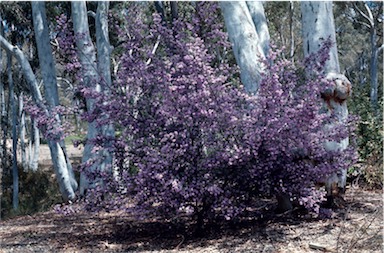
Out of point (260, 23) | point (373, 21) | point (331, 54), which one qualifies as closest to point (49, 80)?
point (260, 23)

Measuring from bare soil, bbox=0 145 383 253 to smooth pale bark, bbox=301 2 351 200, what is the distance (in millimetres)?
348

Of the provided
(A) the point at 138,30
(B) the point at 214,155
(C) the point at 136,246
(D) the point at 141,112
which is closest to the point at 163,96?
(D) the point at 141,112

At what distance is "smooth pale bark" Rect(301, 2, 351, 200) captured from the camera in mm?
5234

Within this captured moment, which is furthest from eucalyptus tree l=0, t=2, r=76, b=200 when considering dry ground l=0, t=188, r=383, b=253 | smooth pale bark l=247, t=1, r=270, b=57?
smooth pale bark l=247, t=1, r=270, b=57

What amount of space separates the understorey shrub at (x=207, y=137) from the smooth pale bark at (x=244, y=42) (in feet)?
2.12

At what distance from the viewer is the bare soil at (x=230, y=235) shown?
4098mm

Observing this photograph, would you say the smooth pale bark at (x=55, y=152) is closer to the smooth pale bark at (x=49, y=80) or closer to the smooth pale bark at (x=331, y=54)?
the smooth pale bark at (x=49, y=80)

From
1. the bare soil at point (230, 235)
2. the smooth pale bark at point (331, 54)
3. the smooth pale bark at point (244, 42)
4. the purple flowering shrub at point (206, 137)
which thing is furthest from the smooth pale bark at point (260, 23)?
the bare soil at point (230, 235)

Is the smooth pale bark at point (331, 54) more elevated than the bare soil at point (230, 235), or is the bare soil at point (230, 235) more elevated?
the smooth pale bark at point (331, 54)

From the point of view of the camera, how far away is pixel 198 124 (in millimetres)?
4207

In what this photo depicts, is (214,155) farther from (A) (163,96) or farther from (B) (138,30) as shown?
(B) (138,30)

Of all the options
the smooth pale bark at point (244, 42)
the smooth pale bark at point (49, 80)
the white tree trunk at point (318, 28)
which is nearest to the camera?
the smooth pale bark at point (244, 42)

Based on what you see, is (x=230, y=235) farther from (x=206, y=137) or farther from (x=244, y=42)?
(x=244, y=42)

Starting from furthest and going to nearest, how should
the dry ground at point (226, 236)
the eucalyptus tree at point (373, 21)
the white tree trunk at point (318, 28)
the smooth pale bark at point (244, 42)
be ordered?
the eucalyptus tree at point (373, 21) → the white tree trunk at point (318, 28) → the smooth pale bark at point (244, 42) → the dry ground at point (226, 236)
